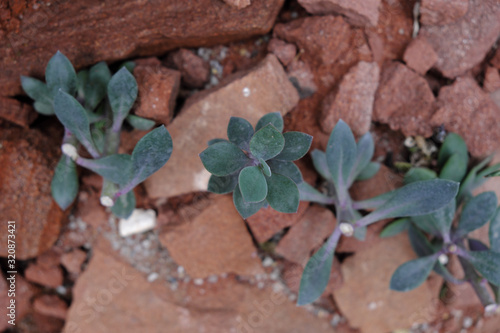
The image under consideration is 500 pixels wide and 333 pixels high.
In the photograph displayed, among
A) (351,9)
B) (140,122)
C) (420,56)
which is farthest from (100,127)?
(420,56)

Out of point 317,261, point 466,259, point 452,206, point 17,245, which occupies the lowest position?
point 17,245

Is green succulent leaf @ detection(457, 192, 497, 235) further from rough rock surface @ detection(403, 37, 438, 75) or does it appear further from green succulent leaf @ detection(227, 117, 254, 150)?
green succulent leaf @ detection(227, 117, 254, 150)

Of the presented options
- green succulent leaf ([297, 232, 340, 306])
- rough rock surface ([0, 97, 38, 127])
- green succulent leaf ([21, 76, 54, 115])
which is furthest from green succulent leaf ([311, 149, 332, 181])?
rough rock surface ([0, 97, 38, 127])

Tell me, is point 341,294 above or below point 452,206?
below

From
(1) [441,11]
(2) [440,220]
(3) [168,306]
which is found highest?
(1) [441,11]

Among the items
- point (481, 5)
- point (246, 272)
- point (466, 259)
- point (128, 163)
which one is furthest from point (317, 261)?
point (481, 5)

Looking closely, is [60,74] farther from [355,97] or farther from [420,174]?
[420,174]

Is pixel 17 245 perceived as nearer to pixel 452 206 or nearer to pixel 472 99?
pixel 452 206
